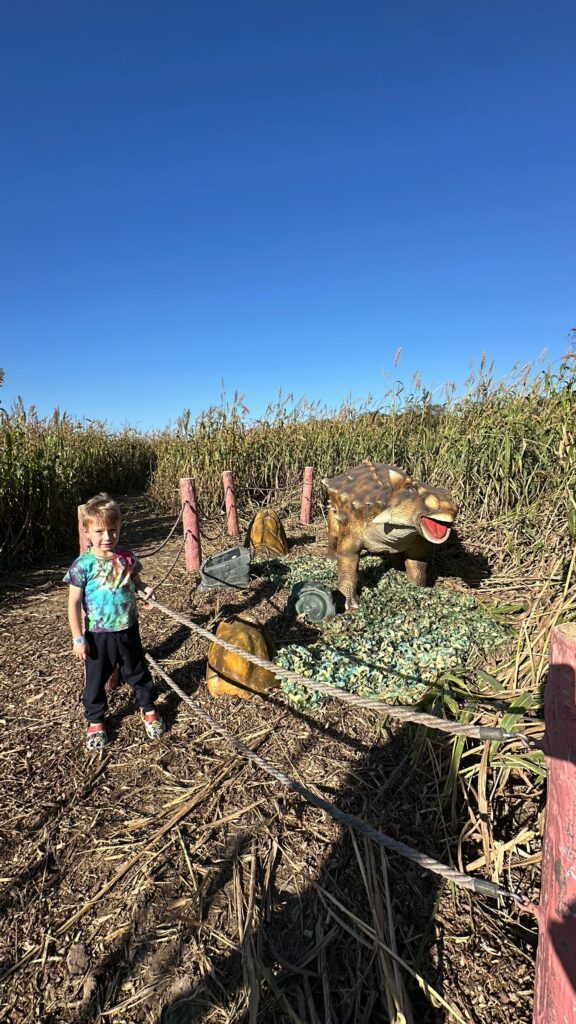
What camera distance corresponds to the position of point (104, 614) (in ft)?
7.23

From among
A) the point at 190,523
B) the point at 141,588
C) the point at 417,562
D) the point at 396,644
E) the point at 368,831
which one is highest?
the point at 190,523

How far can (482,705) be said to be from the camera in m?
1.99

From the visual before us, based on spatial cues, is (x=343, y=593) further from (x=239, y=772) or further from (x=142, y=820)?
(x=142, y=820)

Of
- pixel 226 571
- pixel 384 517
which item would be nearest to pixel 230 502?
pixel 226 571

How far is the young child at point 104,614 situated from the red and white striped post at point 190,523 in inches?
71.1

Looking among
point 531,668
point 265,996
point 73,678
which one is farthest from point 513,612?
point 73,678

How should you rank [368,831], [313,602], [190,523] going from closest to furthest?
1. [368,831]
2. [313,602]
3. [190,523]

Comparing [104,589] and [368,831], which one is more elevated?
[104,589]

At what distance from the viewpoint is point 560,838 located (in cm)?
87

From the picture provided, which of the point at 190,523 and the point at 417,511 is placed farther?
the point at 190,523

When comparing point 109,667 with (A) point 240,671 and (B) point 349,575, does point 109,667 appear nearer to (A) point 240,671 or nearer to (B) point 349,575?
(A) point 240,671

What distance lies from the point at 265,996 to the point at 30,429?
20.5 feet

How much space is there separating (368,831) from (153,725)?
1252 millimetres

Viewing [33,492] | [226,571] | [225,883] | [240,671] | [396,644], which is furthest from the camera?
[33,492]
